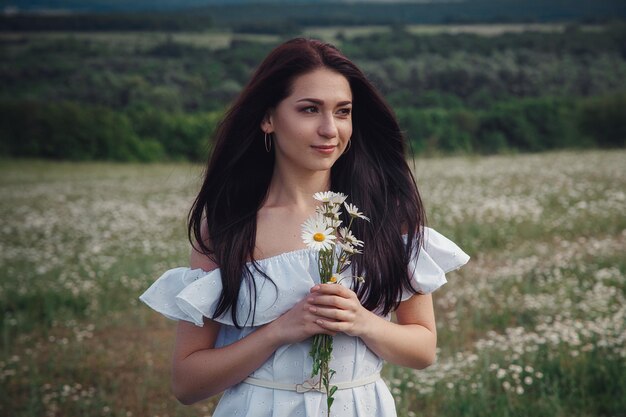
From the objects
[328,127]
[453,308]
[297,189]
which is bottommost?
[453,308]

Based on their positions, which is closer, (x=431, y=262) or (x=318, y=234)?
(x=318, y=234)

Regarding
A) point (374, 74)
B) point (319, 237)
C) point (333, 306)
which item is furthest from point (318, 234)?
point (374, 74)

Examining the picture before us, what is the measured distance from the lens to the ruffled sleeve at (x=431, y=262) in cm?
256

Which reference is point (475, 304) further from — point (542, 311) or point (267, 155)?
point (267, 155)

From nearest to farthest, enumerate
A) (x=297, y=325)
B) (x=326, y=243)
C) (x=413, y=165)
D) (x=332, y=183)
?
(x=326, y=243), (x=297, y=325), (x=332, y=183), (x=413, y=165)

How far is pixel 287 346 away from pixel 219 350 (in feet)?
0.74

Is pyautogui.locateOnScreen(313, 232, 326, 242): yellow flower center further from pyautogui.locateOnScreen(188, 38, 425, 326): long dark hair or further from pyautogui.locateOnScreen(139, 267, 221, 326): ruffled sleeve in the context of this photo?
pyautogui.locateOnScreen(139, 267, 221, 326): ruffled sleeve

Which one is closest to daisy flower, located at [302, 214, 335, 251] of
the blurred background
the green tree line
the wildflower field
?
the blurred background

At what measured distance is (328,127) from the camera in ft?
8.17

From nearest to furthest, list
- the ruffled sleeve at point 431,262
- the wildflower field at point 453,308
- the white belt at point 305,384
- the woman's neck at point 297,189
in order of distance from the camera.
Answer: the white belt at point 305,384 < the ruffled sleeve at point 431,262 < the woman's neck at point 297,189 < the wildflower field at point 453,308

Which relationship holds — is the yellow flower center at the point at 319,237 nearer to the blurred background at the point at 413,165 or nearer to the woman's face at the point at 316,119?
the woman's face at the point at 316,119

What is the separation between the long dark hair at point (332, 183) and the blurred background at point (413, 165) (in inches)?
16.8

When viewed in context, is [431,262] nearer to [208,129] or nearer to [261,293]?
[261,293]

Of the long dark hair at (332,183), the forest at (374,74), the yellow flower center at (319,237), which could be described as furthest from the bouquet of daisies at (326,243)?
the forest at (374,74)
